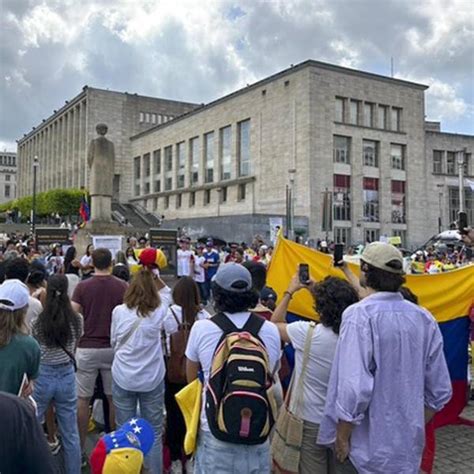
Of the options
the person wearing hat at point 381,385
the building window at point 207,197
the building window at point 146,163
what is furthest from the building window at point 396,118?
the person wearing hat at point 381,385

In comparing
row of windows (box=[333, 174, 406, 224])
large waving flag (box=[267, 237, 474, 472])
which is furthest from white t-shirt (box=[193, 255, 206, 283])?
row of windows (box=[333, 174, 406, 224])

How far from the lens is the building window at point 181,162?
6291 centimetres

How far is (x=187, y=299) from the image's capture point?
4621 mm

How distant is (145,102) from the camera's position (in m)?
77.8

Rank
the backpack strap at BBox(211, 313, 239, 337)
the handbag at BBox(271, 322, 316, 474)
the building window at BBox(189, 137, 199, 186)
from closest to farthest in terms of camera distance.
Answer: the backpack strap at BBox(211, 313, 239, 337)
the handbag at BBox(271, 322, 316, 474)
the building window at BBox(189, 137, 199, 186)

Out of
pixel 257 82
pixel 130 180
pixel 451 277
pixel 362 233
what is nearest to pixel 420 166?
pixel 362 233

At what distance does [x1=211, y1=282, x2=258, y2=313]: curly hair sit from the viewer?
9.93 feet

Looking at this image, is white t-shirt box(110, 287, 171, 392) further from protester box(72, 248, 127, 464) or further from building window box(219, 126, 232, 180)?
building window box(219, 126, 232, 180)

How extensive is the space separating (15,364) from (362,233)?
147 ft

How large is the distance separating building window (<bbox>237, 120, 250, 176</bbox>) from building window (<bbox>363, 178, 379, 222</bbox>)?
467 inches

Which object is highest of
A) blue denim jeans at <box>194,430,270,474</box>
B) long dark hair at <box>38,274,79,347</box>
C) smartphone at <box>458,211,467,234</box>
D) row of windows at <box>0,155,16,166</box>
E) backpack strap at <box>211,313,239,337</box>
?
row of windows at <box>0,155,16,166</box>

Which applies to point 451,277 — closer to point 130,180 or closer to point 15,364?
point 15,364

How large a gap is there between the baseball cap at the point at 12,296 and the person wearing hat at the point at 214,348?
45.6 inches

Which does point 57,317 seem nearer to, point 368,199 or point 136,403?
point 136,403
